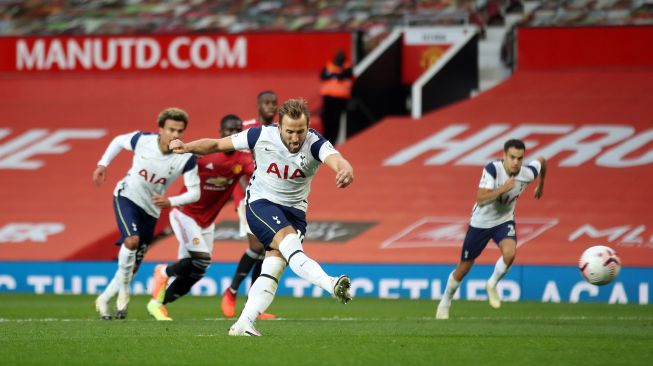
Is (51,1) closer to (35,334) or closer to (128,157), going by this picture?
(128,157)

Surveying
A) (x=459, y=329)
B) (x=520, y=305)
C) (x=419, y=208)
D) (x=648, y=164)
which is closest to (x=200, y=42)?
(x=419, y=208)

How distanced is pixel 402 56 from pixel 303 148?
1489cm

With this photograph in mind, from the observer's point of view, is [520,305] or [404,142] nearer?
[520,305]

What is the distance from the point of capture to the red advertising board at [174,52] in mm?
24594

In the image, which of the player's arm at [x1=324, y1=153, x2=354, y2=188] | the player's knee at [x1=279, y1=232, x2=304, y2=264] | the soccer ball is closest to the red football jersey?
the soccer ball

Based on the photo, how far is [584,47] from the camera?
22.9m

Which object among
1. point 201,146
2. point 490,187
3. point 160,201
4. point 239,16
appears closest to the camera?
point 201,146

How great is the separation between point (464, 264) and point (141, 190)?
146 inches

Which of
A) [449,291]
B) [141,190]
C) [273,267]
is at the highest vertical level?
[141,190]

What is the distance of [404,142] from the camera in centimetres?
2216

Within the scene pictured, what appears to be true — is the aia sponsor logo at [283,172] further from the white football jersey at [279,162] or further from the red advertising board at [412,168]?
the red advertising board at [412,168]

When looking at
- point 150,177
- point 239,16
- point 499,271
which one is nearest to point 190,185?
point 150,177

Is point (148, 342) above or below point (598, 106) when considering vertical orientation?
below

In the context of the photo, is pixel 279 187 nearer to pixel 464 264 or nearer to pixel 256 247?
pixel 256 247
